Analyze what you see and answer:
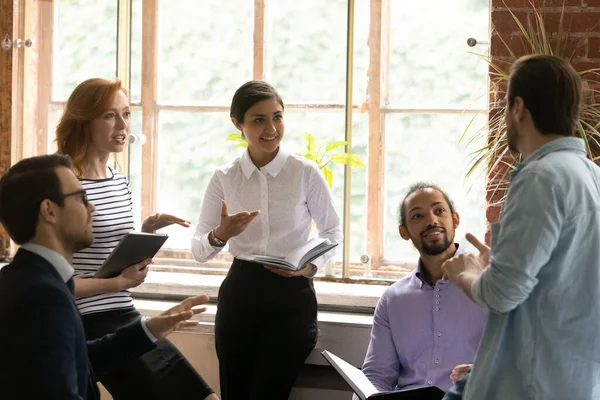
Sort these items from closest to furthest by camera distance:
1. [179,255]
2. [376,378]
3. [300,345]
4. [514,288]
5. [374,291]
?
1. [514,288]
2. [376,378]
3. [300,345]
4. [374,291]
5. [179,255]

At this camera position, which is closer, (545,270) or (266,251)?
(545,270)

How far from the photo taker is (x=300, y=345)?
3309mm

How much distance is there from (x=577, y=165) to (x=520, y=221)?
188 millimetres

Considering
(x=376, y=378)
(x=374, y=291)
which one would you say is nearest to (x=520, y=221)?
(x=376, y=378)

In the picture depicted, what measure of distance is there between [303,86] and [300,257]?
1.23 meters

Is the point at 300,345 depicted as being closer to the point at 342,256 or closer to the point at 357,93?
the point at 342,256

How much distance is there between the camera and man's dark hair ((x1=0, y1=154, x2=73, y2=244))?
6.72ft

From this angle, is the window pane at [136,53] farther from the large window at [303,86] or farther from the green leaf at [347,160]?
the green leaf at [347,160]

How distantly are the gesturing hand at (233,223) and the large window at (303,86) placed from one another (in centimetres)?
100

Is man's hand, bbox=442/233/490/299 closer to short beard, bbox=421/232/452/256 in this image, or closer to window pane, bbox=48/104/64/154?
short beard, bbox=421/232/452/256

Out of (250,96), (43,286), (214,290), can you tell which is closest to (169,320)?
(43,286)

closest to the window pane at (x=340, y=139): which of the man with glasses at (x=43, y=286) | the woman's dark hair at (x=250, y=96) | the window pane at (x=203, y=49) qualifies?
the window pane at (x=203, y=49)

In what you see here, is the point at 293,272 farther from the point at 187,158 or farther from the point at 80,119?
the point at 187,158

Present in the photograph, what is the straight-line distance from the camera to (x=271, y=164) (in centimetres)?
336
